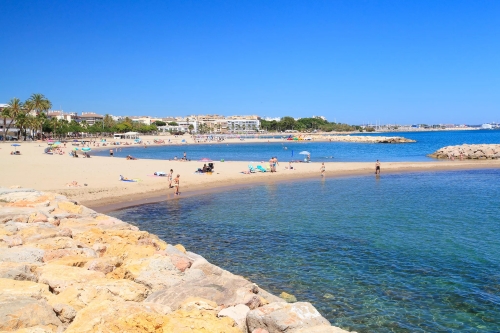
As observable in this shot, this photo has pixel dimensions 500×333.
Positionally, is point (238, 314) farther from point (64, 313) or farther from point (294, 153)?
point (294, 153)

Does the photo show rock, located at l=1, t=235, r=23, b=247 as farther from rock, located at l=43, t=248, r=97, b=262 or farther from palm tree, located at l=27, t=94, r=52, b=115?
palm tree, located at l=27, t=94, r=52, b=115

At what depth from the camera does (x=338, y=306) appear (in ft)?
30.7

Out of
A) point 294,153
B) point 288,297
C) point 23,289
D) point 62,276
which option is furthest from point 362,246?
point 294,153

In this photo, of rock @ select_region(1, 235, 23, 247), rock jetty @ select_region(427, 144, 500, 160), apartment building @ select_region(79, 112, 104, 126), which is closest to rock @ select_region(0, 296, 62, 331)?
rock @ select_region(1, 235, 23, 247)

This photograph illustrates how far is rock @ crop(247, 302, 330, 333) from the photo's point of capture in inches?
232

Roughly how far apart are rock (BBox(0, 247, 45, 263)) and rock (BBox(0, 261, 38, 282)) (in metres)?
0.68

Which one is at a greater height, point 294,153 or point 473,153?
point 473,153

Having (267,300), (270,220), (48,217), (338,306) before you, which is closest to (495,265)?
(338,306)

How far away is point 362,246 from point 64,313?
408 inches

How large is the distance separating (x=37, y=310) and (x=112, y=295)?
4.37 feet

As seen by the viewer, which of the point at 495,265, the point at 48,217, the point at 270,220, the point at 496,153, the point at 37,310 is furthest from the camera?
the point at 496,153

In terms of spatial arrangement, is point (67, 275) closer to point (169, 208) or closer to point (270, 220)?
point (270, 220)

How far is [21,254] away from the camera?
8688 mm

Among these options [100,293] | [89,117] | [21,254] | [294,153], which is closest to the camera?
[100,293]
